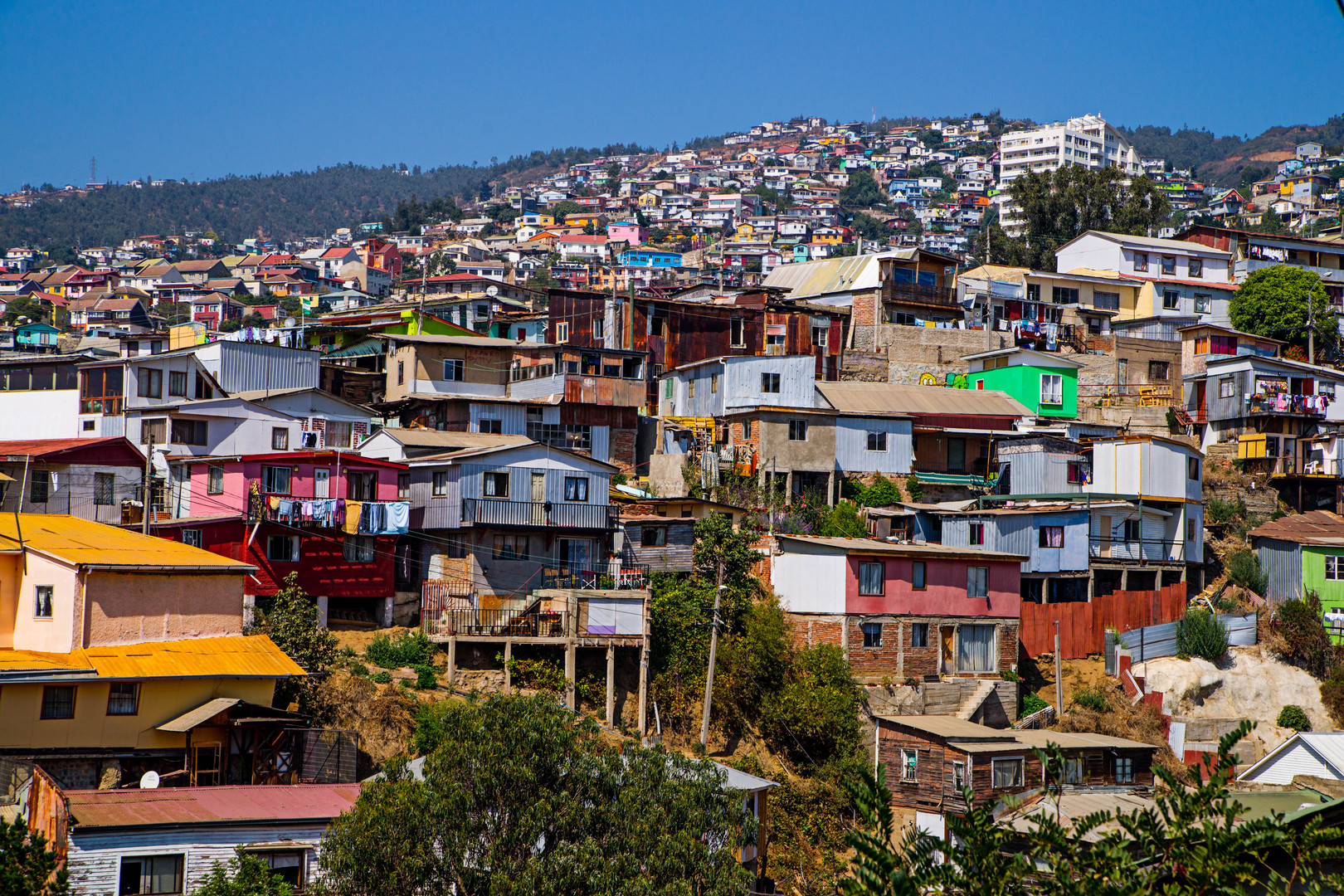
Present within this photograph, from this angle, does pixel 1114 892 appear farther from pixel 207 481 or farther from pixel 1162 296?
pixel 1162 296

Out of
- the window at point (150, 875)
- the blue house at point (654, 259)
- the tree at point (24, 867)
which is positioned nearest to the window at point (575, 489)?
the window at point (150, 875)

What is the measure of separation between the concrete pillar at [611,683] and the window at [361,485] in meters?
8.60

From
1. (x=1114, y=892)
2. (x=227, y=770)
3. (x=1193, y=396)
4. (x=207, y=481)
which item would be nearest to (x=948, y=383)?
(x=1193, y=396)

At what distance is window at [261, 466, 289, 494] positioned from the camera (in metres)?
35.9

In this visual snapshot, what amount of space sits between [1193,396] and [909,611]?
28.4 m

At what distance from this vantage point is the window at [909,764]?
108 ft

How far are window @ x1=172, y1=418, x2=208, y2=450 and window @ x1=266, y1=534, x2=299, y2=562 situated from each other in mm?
7689

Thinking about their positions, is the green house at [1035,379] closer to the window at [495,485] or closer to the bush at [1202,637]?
the bush at [1202,637]

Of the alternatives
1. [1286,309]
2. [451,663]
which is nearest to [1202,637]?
[451,663]

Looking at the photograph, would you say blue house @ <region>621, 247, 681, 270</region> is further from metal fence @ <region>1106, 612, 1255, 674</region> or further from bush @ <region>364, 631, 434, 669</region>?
bush @ <region>364, 631, 434, 669</region>

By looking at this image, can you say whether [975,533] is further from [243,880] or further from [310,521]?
[243,880]

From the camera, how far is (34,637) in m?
28.1

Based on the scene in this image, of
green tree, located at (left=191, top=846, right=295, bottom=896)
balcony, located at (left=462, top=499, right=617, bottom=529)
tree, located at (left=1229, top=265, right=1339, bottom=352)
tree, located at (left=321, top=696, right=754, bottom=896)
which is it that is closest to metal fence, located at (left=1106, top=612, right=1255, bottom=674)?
balcony, located at (left=462, top=499, right=617, bottom=529)

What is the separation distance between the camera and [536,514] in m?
37.9
